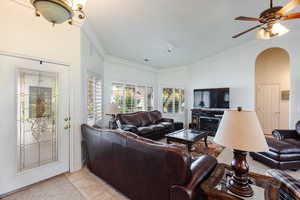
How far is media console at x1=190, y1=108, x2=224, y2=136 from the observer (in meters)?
5.27

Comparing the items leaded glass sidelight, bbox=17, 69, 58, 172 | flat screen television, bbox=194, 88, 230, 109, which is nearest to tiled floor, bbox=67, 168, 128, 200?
leaded glass sidelight, bbox=17, 69, 58, 172

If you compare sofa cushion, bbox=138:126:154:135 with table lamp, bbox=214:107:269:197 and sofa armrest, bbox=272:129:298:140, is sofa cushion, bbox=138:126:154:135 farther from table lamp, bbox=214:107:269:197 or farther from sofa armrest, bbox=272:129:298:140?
sofa armrest, bbox=272:129:298:140

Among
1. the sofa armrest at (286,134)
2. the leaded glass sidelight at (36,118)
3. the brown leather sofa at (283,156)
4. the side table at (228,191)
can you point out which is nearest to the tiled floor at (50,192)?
the leaded glass sidelight at (36,118)

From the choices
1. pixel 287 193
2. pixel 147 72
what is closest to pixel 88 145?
pixel 287 193

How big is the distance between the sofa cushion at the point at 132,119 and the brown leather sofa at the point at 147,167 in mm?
2103

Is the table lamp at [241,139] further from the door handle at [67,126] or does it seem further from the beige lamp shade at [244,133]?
the door handle at [67,126]

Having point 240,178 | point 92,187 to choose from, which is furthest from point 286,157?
point 92,187

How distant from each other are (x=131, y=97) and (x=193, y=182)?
5.05 meters

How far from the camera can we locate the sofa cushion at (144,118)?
16.3 ft

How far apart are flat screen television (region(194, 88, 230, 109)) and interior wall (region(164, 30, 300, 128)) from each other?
0.31 meters

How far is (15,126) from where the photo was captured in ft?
6.93

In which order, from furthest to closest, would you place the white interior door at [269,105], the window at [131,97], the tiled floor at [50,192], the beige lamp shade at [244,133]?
the window at [131,97]
the white interior door at [269,105]
the tiled floor at [50,192]
the beige lamp shade at [244,133]

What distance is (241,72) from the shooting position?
5.09 metres

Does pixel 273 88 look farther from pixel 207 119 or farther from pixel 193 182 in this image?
pixel 193 182
